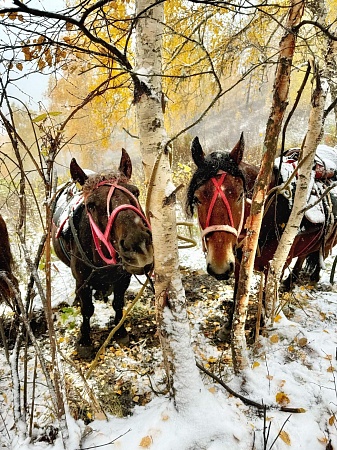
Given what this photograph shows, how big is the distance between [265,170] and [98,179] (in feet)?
5.18

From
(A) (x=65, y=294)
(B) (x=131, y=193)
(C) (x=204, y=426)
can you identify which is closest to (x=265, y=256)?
(B) (x=131, y=193)

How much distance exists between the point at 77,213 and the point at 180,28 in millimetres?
3553

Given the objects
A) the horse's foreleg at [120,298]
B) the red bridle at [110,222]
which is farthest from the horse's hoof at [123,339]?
the red bridle at [110,222]

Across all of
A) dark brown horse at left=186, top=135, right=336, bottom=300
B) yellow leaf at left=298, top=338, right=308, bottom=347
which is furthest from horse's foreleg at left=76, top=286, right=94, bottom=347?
yellow leaf at left=298, top=338, right=308, bottom=347

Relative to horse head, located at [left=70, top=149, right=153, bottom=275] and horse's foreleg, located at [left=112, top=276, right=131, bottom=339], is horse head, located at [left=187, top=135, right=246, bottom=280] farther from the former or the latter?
horse's foreleg, located at [left=112, top=276, right=131, bottom=339]

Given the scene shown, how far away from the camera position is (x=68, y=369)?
2879 millimetres

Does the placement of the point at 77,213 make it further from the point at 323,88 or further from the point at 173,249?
the point at 323,88

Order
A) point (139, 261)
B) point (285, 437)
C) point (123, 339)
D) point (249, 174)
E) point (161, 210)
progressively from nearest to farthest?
point (161, 210)
point (285, 437)
point (139, 261)
point (249, 174)
point (123, 339)

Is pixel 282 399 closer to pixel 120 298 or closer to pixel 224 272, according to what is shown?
pixel 224 272

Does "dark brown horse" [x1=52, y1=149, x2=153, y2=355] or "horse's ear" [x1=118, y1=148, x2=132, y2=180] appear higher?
"horse's ear" [x1=118, y1=148, x2=132, y2=180]

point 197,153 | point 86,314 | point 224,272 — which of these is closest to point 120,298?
point 86,314

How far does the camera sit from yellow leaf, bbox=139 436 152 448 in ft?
5.86

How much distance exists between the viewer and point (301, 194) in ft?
9.02

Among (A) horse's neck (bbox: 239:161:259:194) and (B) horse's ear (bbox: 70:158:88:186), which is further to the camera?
(A) horse's neck (bbox: 239:161:259:194)
